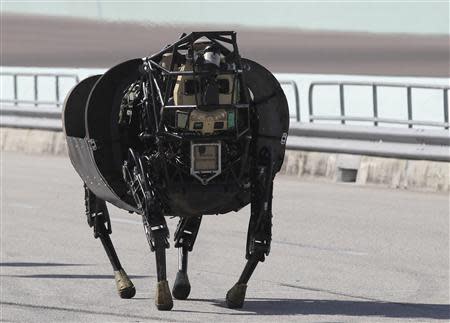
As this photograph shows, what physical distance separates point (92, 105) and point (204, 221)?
5.97 meters

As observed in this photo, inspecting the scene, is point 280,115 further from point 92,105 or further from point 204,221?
point 204,221

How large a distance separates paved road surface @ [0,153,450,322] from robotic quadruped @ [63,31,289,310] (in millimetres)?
708

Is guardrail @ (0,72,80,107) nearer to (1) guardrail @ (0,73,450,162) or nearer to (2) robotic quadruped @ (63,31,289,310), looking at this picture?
(1) guardrail @ (0,73,450,162)

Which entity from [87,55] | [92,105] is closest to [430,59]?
[87,55]

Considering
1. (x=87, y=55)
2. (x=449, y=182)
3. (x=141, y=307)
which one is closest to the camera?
(x=141, y=307)

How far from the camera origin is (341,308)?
1087 cm

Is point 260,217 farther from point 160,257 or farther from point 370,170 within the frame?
point 370,170

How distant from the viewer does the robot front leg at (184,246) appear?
11180 mm

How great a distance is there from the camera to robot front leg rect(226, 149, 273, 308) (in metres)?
10.3

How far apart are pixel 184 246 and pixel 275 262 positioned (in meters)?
2.10

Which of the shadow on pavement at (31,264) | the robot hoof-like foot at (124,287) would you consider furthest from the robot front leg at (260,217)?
the shadow on pavement at (31,264)

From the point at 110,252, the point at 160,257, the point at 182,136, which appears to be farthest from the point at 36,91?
the point at 182,136

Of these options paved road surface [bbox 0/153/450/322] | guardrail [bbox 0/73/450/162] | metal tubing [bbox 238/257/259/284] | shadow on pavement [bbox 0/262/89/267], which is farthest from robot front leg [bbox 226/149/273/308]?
guardrail [bbox 0/73/450/162]

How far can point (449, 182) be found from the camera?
18.4 m
